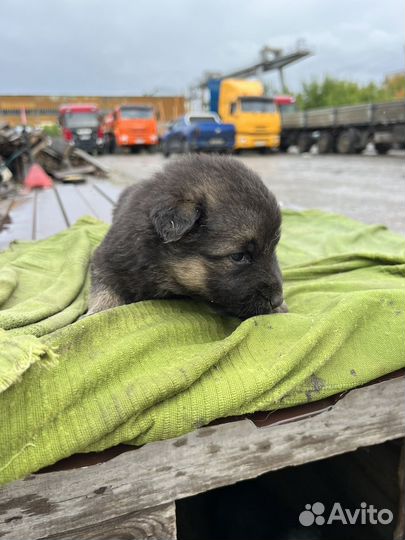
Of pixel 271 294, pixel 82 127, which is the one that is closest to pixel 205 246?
pixel 271 294

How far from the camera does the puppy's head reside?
90.8 inches

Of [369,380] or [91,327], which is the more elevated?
[91,327]

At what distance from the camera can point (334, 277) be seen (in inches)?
122

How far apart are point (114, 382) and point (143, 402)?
0.16m

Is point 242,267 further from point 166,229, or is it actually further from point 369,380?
point 369,380

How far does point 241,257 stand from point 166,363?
2.42 ft

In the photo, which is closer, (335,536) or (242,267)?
(242,267)

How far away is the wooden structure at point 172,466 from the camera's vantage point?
63.1 inches

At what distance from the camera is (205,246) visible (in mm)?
2332

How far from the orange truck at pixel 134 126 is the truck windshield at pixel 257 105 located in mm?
7285

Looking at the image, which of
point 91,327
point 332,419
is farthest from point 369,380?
point 91,327

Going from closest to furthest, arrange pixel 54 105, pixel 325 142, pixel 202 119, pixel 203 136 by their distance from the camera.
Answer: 1. pixel 203 136
2. pixel 325 142
3. pixel 202 119
4. pixel 54 105

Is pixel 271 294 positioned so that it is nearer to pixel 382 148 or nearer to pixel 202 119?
pixel 382 148

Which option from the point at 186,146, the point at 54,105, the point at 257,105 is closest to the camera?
the point at 186,146
